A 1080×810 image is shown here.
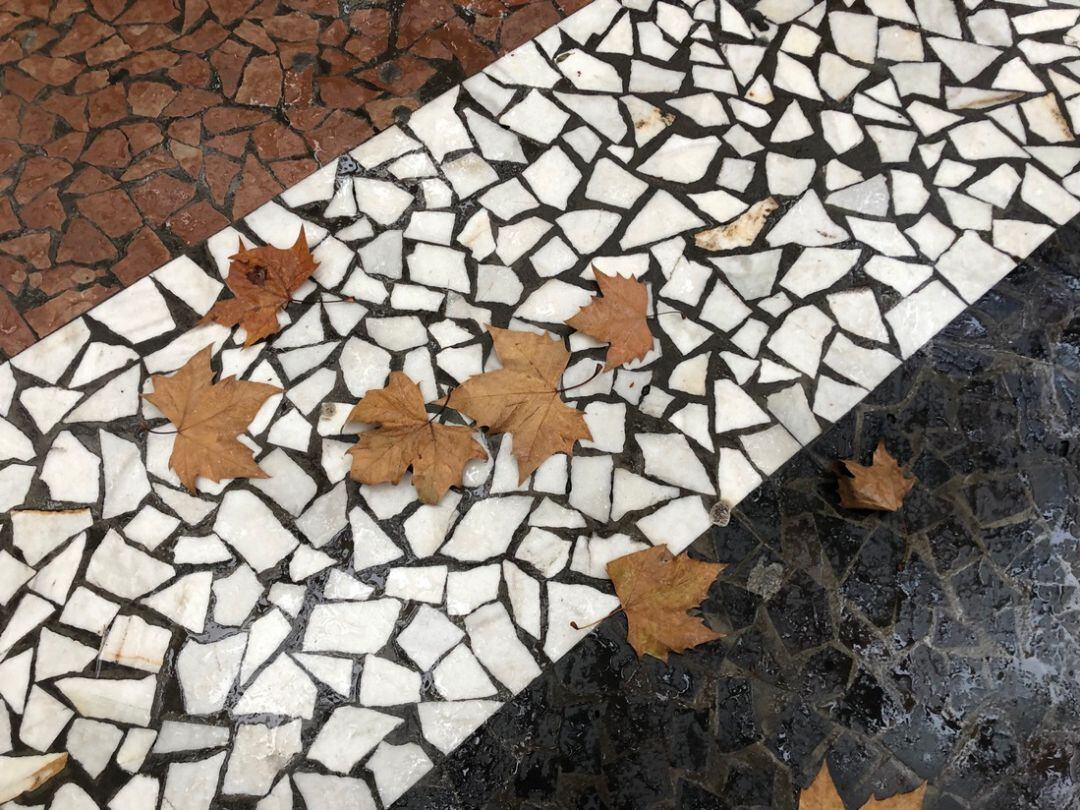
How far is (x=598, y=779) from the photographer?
95.0 inches

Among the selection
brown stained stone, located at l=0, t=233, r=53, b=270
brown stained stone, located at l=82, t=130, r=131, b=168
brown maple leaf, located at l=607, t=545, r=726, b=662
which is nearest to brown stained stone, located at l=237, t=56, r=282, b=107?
brown stained stone, located at l=82, t=130, r=131, b=168

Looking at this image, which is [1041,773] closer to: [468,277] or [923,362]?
[923,362]

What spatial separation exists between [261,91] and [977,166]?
2653mm

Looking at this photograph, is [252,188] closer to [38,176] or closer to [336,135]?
[336,135]

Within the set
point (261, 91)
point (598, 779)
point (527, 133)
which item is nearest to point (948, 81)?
point (527, 133)

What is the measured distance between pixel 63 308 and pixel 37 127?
77 cm

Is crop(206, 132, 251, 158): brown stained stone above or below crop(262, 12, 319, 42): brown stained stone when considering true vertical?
below

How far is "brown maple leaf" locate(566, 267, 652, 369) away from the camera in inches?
112

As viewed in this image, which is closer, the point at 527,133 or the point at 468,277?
the point at 468,277

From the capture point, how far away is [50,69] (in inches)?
127

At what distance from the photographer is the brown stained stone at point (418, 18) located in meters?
3.32

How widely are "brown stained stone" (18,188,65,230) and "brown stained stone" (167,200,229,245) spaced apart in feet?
1.28

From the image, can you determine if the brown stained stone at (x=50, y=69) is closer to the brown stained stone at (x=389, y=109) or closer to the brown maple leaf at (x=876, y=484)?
the brown stained stone at (x=389, y=109)

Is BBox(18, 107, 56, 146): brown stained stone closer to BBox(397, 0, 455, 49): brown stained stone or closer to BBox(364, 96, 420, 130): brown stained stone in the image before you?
BBox(364, 96, 420, 130): brown stained stone
